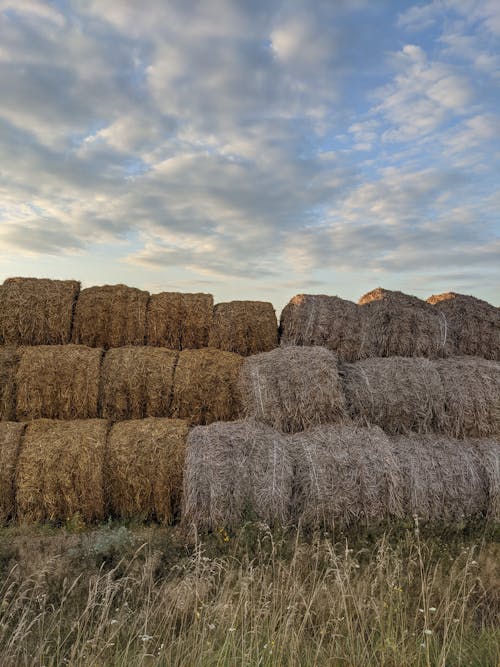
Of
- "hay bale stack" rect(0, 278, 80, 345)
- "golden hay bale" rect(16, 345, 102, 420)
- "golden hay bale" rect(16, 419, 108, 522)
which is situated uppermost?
"hay bale stack" rect(0, 278, 80, 345)

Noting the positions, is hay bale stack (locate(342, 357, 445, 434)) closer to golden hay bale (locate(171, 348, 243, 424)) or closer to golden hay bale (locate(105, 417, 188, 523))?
golden hay bale (locate(171, 348, 243, 424))

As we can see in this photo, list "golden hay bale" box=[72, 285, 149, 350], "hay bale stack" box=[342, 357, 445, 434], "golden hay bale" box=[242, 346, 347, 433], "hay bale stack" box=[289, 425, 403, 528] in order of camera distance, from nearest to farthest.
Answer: "hay bale stack" box=[289, 425, 403, 528], "golden hay bale" box=[242, 346, 347, 433], "hay bale stack" box=[342, 357, 445, 434], "golden hay bale" box=[72, 285, 149, 350]

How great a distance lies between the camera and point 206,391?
9.63 metres

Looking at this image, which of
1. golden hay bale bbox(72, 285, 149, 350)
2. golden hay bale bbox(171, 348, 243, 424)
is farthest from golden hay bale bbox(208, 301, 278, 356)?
golden hay bale bbox(72, 285, 149, 350)

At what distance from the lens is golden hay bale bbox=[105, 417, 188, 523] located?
845cm

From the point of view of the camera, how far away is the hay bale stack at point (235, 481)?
299 inches

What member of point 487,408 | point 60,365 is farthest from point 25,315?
point 487,408

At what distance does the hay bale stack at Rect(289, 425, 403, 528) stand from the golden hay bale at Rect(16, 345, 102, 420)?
3.60 meters

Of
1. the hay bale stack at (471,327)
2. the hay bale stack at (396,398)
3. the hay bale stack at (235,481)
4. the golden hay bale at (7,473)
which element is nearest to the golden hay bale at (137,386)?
the golden hay bale at (7,473)

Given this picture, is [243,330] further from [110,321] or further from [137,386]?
[110,321]

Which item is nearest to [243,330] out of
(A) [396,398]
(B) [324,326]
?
(B) [324,326]

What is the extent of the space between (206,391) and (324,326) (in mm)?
2500

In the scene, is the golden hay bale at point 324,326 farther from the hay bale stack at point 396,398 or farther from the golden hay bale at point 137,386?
the golden hay bale at point 137,386

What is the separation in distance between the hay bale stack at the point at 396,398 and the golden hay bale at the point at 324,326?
0.93 m
